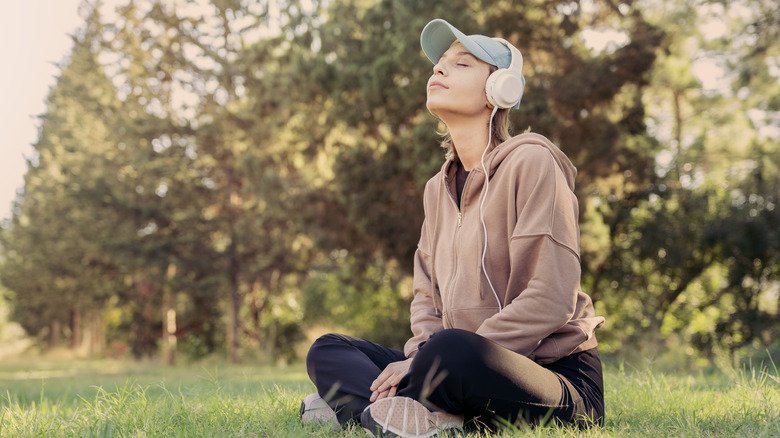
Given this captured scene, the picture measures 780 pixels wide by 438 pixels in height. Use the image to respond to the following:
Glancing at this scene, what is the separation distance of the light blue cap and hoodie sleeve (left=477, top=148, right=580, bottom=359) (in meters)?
0.65

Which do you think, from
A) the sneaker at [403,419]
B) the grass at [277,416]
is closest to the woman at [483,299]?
the sneaker at [403,419]

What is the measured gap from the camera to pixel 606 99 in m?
15.5

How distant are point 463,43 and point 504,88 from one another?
0.31 meters

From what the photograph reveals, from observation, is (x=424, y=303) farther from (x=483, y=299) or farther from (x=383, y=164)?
(x=383, y=164)

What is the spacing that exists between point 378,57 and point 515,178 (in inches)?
487

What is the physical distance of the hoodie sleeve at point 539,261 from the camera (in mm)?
2658

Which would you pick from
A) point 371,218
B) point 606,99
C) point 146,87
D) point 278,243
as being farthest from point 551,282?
point 146,87

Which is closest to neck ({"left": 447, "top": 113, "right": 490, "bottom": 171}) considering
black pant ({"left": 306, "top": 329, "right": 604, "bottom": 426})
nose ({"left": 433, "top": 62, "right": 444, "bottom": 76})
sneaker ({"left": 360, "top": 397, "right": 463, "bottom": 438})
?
nose ({"left": 433, "top": 62, "right": 444, "bottom": 76})

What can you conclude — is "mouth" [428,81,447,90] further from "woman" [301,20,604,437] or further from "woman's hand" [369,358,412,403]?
"woman's hand" [369,358,412,403]

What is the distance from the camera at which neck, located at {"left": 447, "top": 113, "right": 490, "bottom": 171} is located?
3346 mm

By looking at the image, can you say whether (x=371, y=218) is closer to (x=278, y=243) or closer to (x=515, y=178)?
(x=278, y=243)

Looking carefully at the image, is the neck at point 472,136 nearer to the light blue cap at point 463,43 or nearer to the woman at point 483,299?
the woman at point 483,299

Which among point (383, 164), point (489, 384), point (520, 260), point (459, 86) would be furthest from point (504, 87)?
point (383, 164)

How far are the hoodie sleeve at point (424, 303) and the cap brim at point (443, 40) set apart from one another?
0.75m
